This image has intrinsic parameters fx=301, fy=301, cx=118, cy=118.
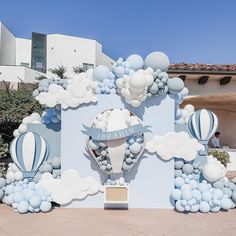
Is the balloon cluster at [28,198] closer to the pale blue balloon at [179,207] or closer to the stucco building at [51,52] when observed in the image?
the pale blue balloon at [179,207]

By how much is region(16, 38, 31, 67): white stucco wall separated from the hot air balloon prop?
86.2 feet

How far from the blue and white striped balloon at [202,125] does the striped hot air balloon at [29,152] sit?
9.47 ft

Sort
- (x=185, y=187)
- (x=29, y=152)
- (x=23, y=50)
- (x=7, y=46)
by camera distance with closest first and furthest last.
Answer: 1. (x=185, y=187)
2. (x=29, y=152)
3. (x=7, y=46)
4. (x=23, y=50)

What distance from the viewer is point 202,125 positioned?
19.2ft

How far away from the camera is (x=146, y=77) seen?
5.25 m

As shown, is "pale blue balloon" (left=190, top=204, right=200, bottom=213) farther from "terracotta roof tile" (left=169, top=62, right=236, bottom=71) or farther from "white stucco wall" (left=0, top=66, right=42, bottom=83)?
"white stucco wall" (left=0, top=66, right=42, bottom=83)

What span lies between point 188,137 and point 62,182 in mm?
2495

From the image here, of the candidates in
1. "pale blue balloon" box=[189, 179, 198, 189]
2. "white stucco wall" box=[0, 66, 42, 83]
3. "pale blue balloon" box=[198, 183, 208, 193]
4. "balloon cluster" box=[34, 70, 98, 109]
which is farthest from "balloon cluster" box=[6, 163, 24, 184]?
"white stucco wall" box=[0, 66, 42, 83]

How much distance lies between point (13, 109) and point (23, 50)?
20.0 meters

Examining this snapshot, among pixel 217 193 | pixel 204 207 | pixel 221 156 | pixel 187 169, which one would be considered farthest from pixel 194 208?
pixel 221 156

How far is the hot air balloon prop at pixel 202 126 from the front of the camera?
587 cm

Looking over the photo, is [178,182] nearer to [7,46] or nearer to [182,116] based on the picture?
[182,116]

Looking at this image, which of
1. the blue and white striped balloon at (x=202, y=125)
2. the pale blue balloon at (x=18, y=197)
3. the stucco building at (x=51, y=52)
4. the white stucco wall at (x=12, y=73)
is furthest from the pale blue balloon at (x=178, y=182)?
the stucco building at (x=51, y=52)

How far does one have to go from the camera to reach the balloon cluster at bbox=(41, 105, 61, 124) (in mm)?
5957
